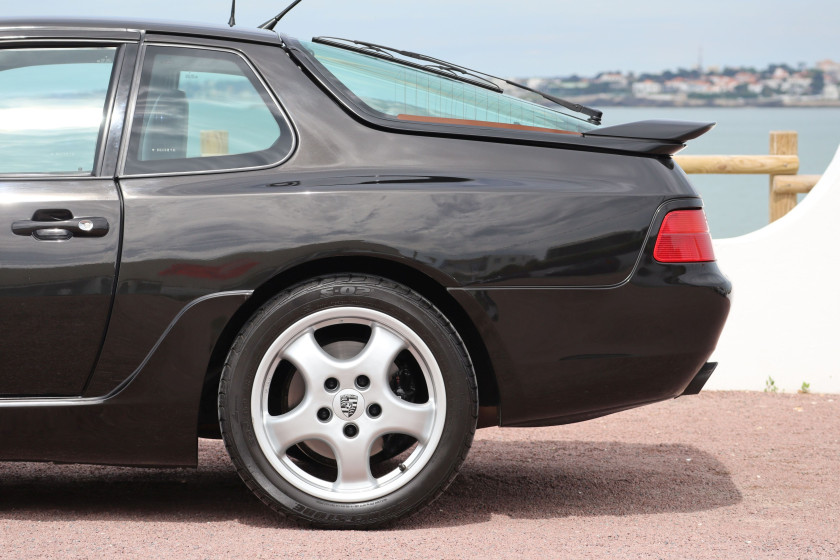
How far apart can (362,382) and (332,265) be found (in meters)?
0.40

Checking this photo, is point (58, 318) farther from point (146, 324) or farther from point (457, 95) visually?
point (457, 95)

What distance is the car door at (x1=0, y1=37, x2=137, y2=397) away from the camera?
359 centimetres

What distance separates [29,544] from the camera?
3578 mm

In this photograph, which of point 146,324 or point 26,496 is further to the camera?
point 26,496

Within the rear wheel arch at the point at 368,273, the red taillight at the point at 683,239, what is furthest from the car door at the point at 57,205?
the red taillight at the point at 683,239

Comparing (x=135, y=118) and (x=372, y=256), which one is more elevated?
(x=135, y=118)

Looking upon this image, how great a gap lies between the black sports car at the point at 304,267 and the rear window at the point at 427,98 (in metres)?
0.04

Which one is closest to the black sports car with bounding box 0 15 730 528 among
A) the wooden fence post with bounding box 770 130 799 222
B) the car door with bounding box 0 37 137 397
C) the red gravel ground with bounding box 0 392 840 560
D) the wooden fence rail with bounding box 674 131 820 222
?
the car door with bounding box 0 37 137 397

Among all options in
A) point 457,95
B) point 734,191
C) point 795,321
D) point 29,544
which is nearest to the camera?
point 29,544

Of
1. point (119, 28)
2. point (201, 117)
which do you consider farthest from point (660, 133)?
point (119, 28)

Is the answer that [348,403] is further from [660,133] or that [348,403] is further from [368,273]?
[660,133]

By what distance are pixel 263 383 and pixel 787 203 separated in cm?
627

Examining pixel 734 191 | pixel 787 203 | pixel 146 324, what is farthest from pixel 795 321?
pixel 734 191

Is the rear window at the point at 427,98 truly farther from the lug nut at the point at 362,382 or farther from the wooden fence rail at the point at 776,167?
the wooden fence rail at the point at 776,167
